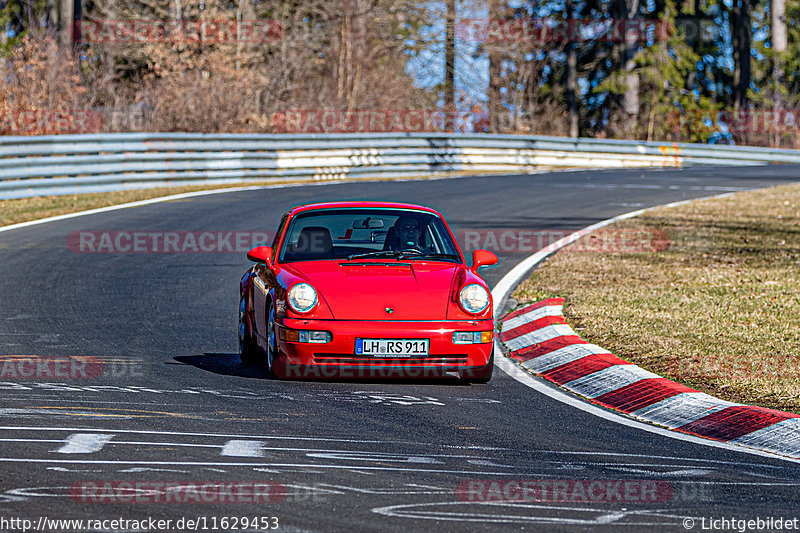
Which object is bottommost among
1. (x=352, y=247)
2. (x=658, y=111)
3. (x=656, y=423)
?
(x=656, y=423)

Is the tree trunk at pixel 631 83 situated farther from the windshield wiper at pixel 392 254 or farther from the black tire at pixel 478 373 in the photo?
the black tire at pixel 478 373

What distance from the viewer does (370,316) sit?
326 inches

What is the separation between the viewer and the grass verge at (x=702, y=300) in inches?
337

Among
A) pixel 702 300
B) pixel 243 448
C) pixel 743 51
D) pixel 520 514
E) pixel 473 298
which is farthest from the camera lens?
pixel 743 51

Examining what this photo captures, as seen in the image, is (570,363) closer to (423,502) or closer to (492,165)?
(423,502)

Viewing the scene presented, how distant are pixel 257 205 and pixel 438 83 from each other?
22.7 meters

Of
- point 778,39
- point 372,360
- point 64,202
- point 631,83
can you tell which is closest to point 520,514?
point 372,360

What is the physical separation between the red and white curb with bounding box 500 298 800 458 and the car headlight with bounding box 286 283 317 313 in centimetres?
194

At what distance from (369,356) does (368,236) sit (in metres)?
1.69

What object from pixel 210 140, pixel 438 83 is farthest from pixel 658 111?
pixel 210 140

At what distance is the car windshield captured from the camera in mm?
9273

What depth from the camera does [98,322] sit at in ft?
34.7

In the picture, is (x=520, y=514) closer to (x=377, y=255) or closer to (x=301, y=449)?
(x=301, y=449)

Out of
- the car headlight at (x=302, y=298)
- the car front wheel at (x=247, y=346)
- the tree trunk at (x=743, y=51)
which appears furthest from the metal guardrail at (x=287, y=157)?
the tree trunk at (x=743, y=51)
